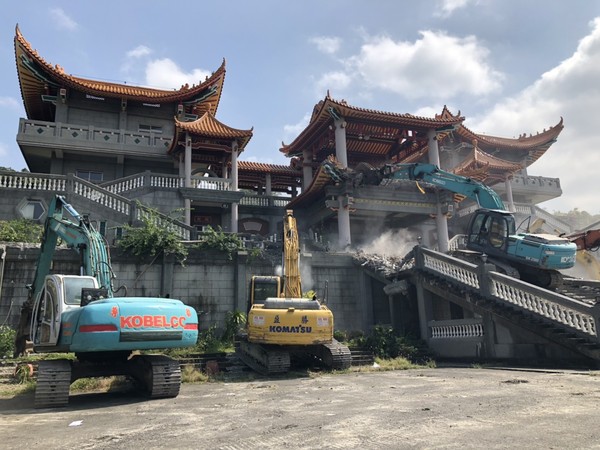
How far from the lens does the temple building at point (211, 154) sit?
2352cm

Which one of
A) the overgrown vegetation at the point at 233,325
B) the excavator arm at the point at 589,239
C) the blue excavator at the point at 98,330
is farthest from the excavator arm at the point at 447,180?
the blue excavator at the point at 98,330

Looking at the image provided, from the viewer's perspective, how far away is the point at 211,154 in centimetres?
2695

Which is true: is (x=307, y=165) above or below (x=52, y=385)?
above

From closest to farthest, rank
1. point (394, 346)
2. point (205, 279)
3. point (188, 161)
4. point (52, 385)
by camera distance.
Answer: point (52, 385), point (394, 346), point (205, 279), point (188, 161)

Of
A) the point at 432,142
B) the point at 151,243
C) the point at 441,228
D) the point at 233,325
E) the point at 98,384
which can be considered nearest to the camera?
the point at 98,384

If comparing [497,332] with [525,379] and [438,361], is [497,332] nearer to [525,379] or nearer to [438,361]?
Answer: [438,361]

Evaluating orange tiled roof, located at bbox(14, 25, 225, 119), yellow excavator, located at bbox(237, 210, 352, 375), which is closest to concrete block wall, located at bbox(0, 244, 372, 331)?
yellow excavator, located at bbox(237, 210, 352, 375)

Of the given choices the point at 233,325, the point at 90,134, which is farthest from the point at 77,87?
the point at 233,325

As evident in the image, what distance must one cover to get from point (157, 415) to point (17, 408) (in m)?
2.97

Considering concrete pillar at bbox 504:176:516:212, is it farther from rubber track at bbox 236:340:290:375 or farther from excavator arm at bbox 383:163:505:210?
rubber track at bbox 236:340:290:375

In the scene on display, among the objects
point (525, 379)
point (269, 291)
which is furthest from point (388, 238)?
point (525, 379)

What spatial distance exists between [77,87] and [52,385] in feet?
73.8

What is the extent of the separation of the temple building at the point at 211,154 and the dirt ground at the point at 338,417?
45.8 feet

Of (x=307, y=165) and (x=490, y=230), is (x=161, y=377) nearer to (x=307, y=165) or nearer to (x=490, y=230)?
(x=490, y=230)
